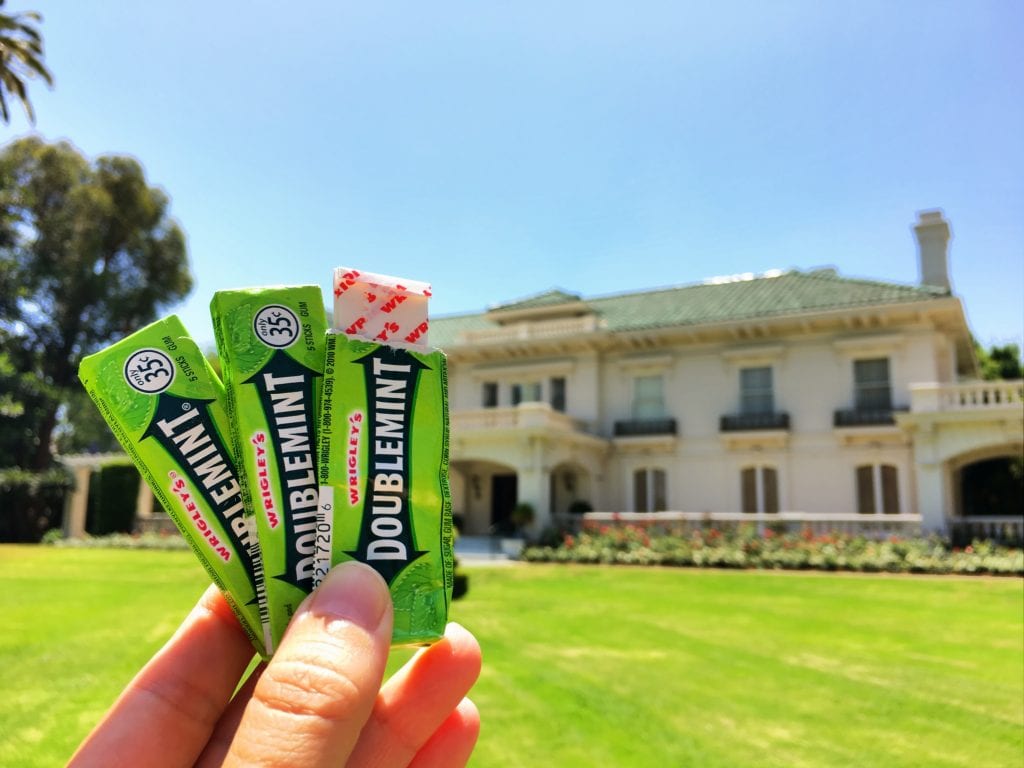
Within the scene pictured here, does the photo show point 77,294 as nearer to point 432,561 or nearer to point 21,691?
point 21,691

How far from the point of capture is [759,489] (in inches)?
973

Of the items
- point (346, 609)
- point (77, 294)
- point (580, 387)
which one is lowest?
point (346, 609)

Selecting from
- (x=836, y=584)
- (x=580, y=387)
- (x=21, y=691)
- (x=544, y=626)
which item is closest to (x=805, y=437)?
(x=580, y=387)

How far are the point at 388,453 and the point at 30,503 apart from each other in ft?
115

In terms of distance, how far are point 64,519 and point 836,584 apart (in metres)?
31.7

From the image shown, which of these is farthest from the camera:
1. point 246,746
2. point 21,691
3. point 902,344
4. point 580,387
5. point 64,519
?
point 64,519

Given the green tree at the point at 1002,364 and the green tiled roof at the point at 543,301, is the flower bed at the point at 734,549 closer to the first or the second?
the green tiled roof at the point at 543,301

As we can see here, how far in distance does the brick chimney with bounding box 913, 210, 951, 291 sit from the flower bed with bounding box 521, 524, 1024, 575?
37.9 ft

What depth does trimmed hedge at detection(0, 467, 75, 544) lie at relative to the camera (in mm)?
29156

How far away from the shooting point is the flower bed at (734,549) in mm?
13562

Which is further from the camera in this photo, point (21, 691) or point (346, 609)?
point (21, 691)

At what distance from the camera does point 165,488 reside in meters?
1.64

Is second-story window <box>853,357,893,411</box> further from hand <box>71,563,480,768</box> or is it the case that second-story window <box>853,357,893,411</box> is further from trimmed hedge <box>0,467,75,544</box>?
trimmed hedge <box>0,467,75,544</box>

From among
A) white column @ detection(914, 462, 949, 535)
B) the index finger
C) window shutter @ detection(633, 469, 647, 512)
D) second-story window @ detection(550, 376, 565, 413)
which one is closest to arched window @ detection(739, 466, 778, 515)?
window shutter @ detection(633, 469, 647, 512)
